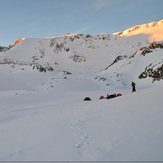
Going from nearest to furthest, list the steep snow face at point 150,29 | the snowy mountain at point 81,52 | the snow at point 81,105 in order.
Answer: the snow at point 81,105, the snowy mountain at point 81,52, the steep snow face at point 150,29

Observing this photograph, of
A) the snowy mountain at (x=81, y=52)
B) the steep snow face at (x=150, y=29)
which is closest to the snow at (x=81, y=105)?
the snowy mountain at (x=81, y=52)

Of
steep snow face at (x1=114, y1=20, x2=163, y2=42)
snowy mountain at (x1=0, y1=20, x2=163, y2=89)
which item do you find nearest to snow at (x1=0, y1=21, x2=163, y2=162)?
snowy mountain at (x1=0, y1=20, x2=163, y2=89)

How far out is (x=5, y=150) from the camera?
95.4 inches

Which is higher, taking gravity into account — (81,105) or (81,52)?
(81,52)

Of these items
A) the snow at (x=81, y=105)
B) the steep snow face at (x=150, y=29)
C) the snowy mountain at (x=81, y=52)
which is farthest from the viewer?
the steep snow face at (x=150, y=29)

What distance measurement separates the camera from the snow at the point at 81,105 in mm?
2070

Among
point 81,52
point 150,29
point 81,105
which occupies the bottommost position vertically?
point 81,105

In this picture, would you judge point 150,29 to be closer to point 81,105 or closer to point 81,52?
point 81,52

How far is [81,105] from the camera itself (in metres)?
6.98

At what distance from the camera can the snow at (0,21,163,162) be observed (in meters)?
2.07

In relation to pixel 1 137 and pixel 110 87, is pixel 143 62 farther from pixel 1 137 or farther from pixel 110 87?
pixel 1 137

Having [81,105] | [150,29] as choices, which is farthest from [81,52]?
[81,105]

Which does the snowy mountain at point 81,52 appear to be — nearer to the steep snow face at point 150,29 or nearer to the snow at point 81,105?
the steep snow face at point 150,29

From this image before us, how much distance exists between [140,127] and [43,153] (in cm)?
212
